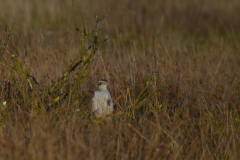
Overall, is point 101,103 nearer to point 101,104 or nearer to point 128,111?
point 101,104

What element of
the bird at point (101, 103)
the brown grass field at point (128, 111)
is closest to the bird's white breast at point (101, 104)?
the bird at point (101, 103)

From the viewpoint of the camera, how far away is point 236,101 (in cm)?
482

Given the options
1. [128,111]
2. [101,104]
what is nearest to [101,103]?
[101,104]

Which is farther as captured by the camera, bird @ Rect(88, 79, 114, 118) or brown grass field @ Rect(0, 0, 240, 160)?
bird @ Rect(88, 79, 114, 118)

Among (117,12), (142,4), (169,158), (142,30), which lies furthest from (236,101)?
(142,4)

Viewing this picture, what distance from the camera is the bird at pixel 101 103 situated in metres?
3.57

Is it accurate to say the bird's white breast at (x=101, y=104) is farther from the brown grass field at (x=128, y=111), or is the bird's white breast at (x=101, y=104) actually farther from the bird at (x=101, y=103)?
the brown grass field at (x=128, y=111)

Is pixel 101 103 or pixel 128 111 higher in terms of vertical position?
pixel 101 103

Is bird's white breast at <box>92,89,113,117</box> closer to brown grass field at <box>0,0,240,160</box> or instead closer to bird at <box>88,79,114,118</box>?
bird at <box>88,79,114,118</box>

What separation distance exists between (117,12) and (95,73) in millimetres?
6919

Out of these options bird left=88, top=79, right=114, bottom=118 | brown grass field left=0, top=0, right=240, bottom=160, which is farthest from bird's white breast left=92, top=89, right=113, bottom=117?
brown grass field left=0, top=0, right=240, bottom=160

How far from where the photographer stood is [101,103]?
3.55m

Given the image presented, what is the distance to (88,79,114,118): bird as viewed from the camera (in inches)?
140

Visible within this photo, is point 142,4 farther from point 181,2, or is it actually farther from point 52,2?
point 52,2
